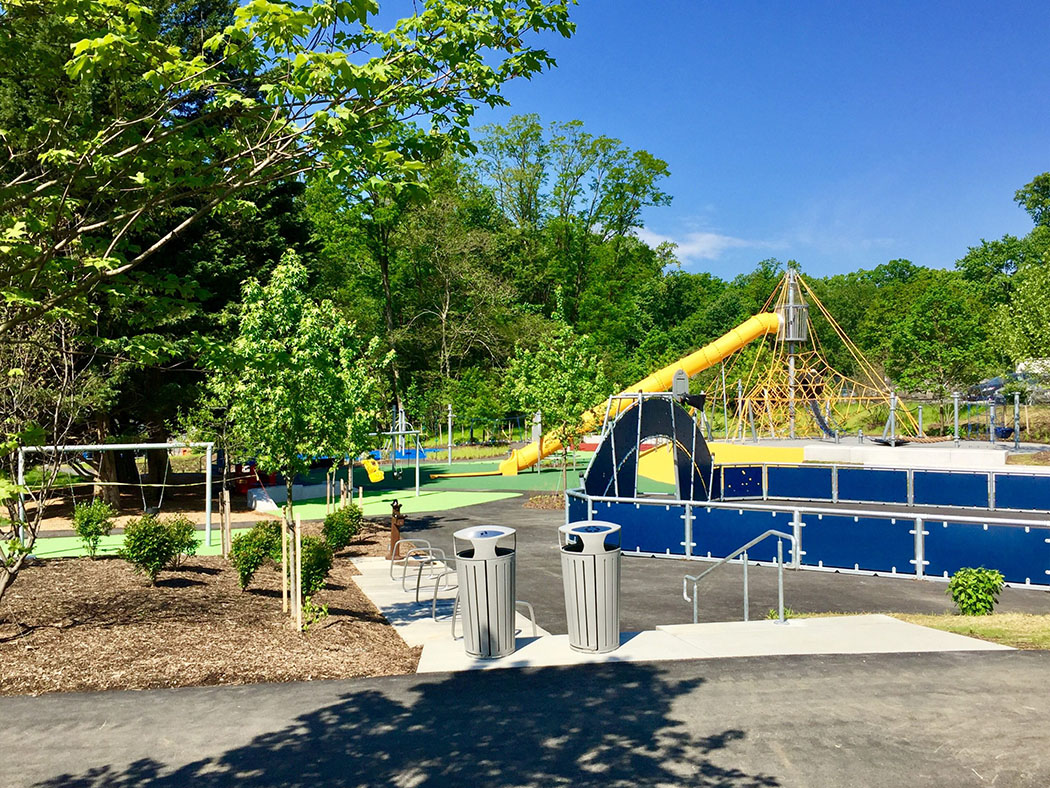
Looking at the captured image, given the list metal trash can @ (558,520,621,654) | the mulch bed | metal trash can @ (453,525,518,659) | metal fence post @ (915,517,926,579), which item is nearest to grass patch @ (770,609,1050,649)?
metal fence post @ (915,517,926,579)

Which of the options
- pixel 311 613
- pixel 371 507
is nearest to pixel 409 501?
pixel 371 507

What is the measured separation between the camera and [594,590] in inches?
344

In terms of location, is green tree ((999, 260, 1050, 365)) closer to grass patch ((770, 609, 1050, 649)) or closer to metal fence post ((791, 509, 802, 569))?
metal fence post ((791, 509, 802, 569))

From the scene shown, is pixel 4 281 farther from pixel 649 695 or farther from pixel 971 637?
pixel 971 637

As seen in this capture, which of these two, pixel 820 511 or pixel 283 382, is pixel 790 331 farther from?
pixel 283 382

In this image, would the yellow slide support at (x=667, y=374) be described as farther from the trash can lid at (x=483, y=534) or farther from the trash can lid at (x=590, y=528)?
the trash can lid at (x=483, y=534)

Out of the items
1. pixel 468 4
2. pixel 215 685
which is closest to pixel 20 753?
pixel 215 685

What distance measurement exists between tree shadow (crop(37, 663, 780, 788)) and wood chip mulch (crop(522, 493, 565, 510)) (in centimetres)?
1712

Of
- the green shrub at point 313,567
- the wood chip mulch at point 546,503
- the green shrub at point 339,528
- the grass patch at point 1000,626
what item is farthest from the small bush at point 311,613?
the wood chip mulch at point 546,503

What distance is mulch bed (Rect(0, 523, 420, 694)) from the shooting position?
795cm

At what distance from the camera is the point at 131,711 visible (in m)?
7.08

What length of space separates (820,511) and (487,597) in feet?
29.3

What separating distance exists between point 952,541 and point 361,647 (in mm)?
10694

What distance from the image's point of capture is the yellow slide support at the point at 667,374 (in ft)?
118
